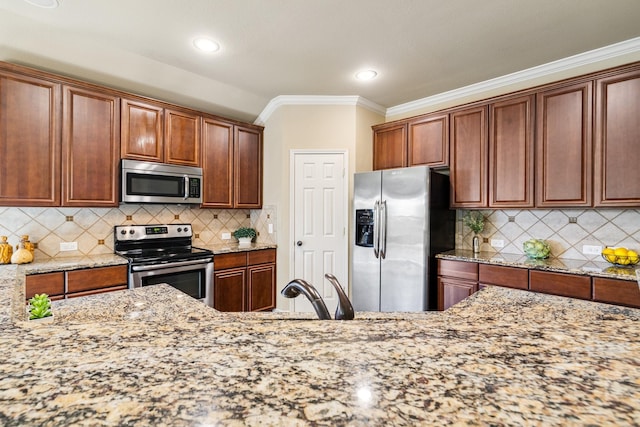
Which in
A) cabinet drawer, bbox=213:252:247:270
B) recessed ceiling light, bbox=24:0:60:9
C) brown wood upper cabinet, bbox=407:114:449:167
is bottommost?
A: cabinet drawer, bbox=213:252:247:270

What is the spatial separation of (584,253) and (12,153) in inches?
182

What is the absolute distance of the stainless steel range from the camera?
2.74 meters

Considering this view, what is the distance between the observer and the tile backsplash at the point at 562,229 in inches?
100

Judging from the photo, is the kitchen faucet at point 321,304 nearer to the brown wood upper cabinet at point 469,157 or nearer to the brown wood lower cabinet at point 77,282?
the brown wood lower cabinet at point 77,282

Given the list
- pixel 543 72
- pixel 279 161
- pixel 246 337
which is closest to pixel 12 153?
pixel 279 161

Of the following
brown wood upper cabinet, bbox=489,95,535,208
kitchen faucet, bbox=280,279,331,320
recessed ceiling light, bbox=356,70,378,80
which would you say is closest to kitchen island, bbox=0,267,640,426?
kitchen faucet, bbox=280,279,331,320

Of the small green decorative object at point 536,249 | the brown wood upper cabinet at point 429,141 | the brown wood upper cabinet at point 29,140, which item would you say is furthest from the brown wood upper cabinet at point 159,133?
the small green decorative object at point 536,249

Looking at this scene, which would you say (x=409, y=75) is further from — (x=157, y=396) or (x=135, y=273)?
(x=157, y=396)

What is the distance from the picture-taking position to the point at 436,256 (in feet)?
9.57

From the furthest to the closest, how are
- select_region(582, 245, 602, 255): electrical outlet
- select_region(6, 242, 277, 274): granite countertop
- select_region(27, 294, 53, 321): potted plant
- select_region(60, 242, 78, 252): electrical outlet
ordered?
select_region(60, 242, 78, 252): electrical outlet
select_region(582, 245, 602, 255): electrical outlet
select_region(6, 242, 277, 274): granite countertop
select_region(27, 294, 53, 321): potted plant

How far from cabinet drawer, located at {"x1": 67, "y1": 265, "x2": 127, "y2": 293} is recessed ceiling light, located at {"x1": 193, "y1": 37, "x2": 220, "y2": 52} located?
1916mm

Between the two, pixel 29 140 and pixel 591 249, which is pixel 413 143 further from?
pixel 29 140

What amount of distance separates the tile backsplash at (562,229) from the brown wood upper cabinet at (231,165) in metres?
2.42

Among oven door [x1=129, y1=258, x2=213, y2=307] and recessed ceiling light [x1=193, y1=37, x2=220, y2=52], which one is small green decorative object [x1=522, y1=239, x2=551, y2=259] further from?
recessed ceiling light [x1=193, y1=37, x2=220, y2=52]
